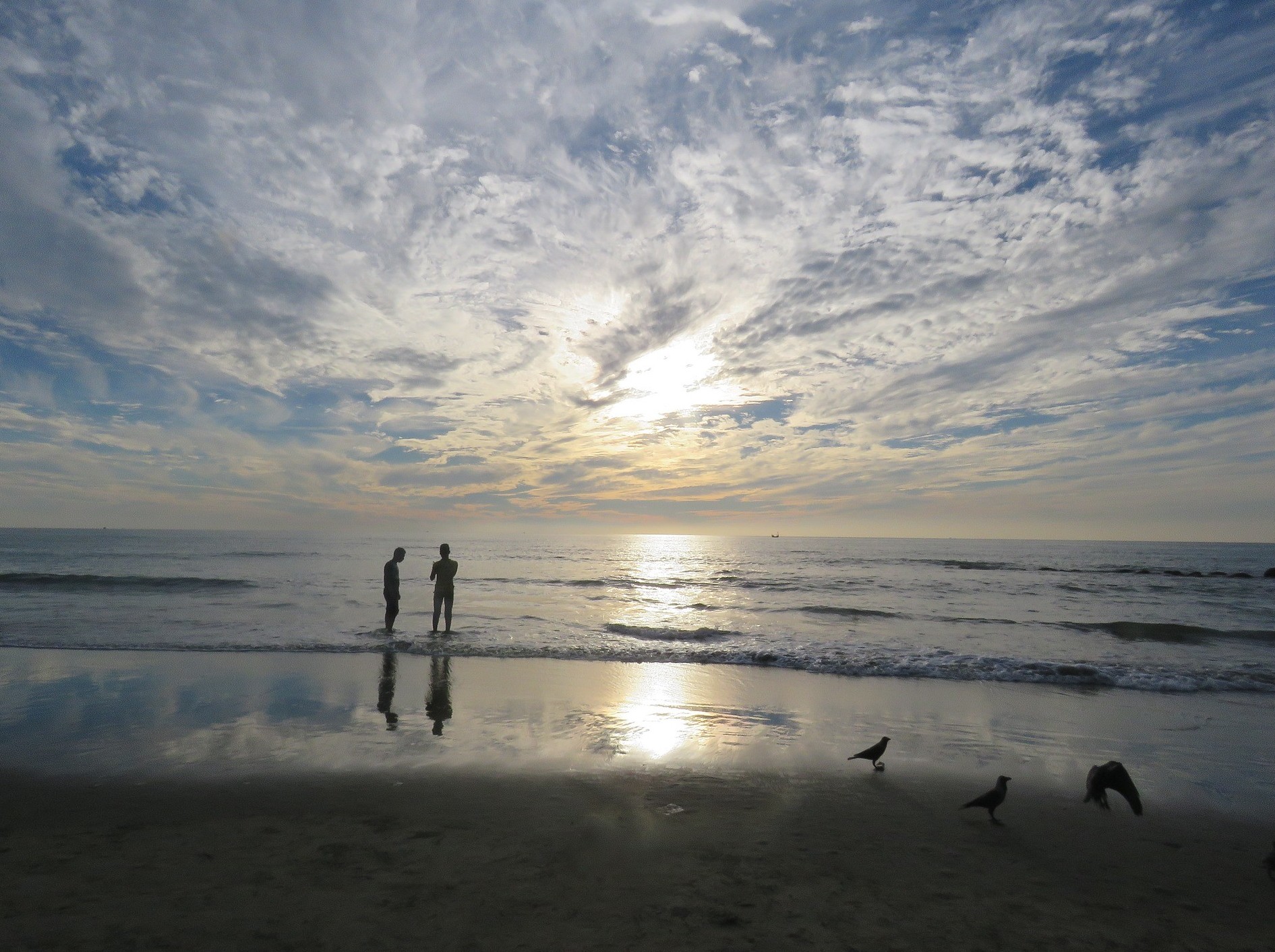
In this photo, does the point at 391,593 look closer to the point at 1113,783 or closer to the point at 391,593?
the point at 391,593

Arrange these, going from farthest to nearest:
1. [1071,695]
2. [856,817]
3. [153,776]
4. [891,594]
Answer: [891,594], [1071,695], [153,776], [856,817]

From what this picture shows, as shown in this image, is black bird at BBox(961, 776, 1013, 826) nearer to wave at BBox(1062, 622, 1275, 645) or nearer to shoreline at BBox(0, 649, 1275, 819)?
shoreline at BBox(0, 649, 1275, 819)

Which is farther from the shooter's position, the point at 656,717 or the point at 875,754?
the point at 656,717

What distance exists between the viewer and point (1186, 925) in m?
4.34

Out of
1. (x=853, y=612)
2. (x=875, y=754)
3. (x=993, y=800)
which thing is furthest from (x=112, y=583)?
(x=993, y=800)

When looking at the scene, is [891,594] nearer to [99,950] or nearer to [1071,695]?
[1071,695]

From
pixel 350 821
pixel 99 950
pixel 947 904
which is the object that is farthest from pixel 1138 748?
pixel 99 950

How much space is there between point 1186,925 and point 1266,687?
41.8 feet

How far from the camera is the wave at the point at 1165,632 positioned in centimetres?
2081

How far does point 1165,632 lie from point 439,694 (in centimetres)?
2554

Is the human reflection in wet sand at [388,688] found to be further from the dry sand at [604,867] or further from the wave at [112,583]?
the wave at [112,583]

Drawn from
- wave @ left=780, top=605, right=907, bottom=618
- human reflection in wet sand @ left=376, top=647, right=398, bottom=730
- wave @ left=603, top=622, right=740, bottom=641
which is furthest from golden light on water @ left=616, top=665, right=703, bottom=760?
wave @ left=780, top=605, right=907, bottom=618

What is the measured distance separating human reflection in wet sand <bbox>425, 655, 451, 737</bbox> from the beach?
73 millimetres

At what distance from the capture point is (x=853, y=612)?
1014 inches
